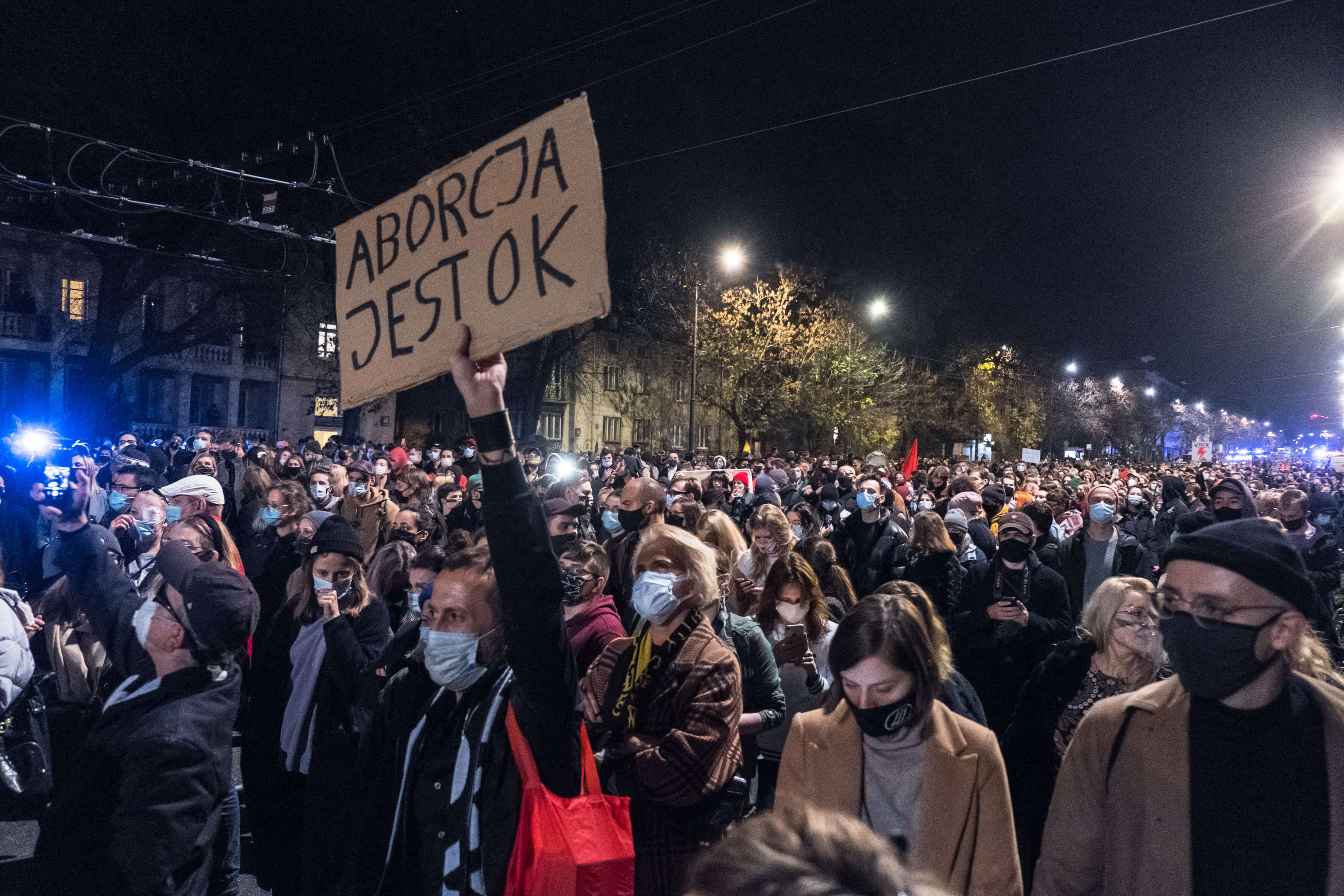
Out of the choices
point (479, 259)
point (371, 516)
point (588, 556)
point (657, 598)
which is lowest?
point (657, 598)

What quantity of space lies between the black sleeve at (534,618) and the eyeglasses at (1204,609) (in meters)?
1.49

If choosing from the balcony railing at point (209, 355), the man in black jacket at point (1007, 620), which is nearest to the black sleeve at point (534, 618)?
the man in black jacket at point (1007, 620)

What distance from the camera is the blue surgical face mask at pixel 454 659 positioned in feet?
8.63

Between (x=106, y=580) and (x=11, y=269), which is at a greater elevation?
(x=11, y=269)

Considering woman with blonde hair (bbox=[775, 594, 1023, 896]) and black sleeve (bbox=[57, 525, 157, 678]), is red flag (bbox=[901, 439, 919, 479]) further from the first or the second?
woman with blonde hair (bbox=[775, 594, 1023, 896])

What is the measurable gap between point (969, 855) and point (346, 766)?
2.42 m

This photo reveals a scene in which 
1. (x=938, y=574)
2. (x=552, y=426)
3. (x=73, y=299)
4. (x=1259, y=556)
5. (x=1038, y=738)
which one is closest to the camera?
(x=1259, y=556)

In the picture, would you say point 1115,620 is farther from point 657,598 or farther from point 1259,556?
point 657,598

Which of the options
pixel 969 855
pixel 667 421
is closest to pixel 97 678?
pixel 969 855

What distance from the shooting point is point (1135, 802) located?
2207 mm

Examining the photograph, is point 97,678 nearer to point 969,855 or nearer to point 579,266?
point 579,266

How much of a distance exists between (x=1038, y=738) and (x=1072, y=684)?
28cm

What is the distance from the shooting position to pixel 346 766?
12.1 ft

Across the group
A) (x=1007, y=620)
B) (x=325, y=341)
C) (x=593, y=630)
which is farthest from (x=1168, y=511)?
(x=325, y=341)
